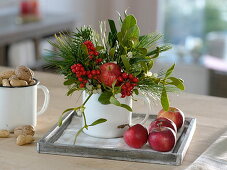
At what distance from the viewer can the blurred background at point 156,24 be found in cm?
434

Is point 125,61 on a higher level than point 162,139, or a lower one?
higher

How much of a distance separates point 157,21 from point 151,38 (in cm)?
386

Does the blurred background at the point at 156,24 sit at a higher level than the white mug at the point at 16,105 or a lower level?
lower

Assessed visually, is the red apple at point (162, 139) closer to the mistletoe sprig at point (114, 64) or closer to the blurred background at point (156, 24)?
the mistletoe sprig at point (114, 64)

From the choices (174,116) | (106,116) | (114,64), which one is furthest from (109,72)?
(174,116)

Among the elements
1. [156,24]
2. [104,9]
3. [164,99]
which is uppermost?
[164,99]

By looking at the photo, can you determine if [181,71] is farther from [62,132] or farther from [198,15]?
[62,132]

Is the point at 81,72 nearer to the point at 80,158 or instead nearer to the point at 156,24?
the point at 80,158

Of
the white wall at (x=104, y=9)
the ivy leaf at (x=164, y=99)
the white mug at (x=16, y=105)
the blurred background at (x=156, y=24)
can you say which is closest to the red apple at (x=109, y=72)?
the ivy leaf at (x=164, y=99)

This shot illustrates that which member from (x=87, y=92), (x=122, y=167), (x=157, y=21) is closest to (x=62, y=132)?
(x=87, y=92)

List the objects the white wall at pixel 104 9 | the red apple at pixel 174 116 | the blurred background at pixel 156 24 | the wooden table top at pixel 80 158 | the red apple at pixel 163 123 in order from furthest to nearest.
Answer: the white wall at pixel 104 9 < the blurred background at pixel 156 24 < the red apple at pixel 174 116 < the red apple at pixel 163 123 < the wooden table top at pixel 80 158

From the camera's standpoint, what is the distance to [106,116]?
1600 mm

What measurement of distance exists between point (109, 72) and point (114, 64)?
3 cm

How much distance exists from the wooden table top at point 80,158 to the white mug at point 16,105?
1.7 inches
